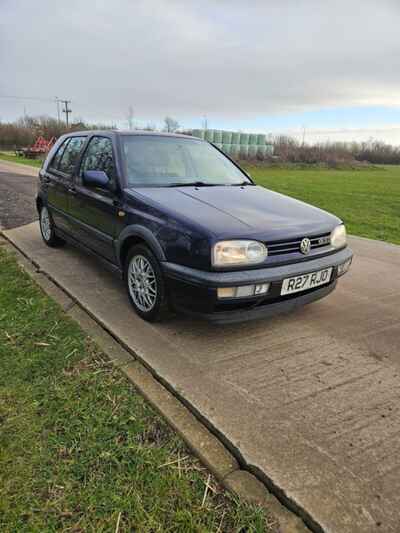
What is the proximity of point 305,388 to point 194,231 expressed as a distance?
124cm

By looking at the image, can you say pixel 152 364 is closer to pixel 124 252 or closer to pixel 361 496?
pixel 124 252

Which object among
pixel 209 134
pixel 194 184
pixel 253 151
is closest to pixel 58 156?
pixel 194 184

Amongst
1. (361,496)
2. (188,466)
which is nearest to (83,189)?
(188,466)

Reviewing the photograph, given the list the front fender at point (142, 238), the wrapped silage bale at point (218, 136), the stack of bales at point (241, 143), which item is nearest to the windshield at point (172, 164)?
the front fender at point (142, 238)

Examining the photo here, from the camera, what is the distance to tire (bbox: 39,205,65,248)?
522 cm

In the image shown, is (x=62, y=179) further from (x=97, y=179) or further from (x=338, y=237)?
(x=338, y=237)

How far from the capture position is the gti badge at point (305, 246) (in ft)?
9.46

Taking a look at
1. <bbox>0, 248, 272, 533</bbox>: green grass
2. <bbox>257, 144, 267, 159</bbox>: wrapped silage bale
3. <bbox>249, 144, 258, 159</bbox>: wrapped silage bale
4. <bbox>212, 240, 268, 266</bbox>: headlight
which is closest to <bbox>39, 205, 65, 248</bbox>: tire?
<bbox>0, 248, 272, 533</bbox>: green grass

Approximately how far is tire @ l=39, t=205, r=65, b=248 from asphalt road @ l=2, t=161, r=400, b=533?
1.47 meters

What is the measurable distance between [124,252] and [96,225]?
0.63 m

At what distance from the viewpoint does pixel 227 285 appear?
254 cm

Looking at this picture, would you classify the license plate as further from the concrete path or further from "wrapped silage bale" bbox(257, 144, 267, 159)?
"wrapped silage bale" bbox(257, 144, 267, 159)

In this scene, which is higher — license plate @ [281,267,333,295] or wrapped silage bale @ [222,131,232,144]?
wrapped silage bale @ [222,131,232,144]

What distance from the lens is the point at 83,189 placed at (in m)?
4.04
